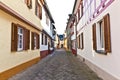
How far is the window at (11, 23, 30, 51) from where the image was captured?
10014 millimetres

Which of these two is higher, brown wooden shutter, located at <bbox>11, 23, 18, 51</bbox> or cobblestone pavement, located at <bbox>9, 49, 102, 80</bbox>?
brown wooden shutter, located at <bbox>11, 23, 18, 51</bbox>

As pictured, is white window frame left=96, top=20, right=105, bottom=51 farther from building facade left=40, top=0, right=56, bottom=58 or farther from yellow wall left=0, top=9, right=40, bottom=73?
building facade left=40, top=0, right=56, bottom=58

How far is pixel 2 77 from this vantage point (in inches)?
323

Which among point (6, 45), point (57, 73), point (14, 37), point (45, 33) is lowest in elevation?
point (57, 73)

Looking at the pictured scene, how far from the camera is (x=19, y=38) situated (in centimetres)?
1195

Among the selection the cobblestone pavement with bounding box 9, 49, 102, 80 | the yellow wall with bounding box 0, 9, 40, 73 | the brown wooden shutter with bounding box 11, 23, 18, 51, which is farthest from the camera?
the brown wooden shutter with bounding box 11, 23, 18, 51

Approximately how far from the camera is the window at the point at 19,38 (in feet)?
32.9

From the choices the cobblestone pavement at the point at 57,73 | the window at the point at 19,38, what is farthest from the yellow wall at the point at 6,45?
the cobblestone pavement at the point at 57,73

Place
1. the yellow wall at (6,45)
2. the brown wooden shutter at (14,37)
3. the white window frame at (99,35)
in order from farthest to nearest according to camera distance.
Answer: the white window frame at (99,35) → the brown wooden shutter at (14,37) → the yellow wall at (6,45)

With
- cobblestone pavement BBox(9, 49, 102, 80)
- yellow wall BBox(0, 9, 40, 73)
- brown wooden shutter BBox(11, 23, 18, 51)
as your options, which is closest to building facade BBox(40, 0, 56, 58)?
cobblestone pavement BBox(9, 49, 102, 80)

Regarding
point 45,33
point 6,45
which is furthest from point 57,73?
point 45,33

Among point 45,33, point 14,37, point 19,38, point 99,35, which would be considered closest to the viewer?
point 14,37

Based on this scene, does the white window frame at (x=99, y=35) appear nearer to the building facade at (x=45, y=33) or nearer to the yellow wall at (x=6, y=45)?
the yellow wall at (x=6, y=45)

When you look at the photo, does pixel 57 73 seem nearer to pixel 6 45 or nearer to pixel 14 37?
pixel 14 37
